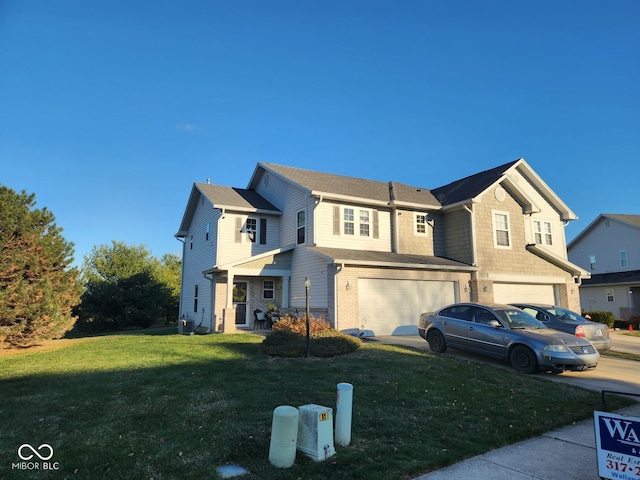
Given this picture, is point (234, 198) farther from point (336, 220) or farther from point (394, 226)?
point (394, 226)

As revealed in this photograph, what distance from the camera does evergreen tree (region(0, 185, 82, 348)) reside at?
14945 mm

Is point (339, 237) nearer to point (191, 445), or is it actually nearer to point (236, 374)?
point (236, 374)

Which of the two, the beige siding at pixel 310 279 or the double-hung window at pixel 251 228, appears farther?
the double-hung window at pixel 251 228

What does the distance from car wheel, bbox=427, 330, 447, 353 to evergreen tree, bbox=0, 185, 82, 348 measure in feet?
46.3

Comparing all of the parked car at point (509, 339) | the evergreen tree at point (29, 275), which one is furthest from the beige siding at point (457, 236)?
the evergreen tree at point (29, 275)

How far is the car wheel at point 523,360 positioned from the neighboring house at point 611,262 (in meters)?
23.9

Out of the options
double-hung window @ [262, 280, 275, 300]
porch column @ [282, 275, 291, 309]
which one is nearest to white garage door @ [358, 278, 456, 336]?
porch column @ [282, 275, 291, 309]

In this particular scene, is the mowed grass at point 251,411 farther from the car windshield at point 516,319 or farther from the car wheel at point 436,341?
Result: the car windshield at point 516,319

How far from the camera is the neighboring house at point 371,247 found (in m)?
16.8

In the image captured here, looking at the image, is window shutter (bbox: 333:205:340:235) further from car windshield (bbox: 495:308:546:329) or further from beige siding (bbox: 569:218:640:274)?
beige siding (bbox: 569:218:640:274)

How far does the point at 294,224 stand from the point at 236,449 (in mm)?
15188

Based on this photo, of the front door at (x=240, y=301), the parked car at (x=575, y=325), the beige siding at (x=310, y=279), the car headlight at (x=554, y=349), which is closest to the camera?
the car headlight at (x=554, y=349)

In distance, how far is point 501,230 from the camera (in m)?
20.7

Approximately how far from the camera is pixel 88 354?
40.3 ft
